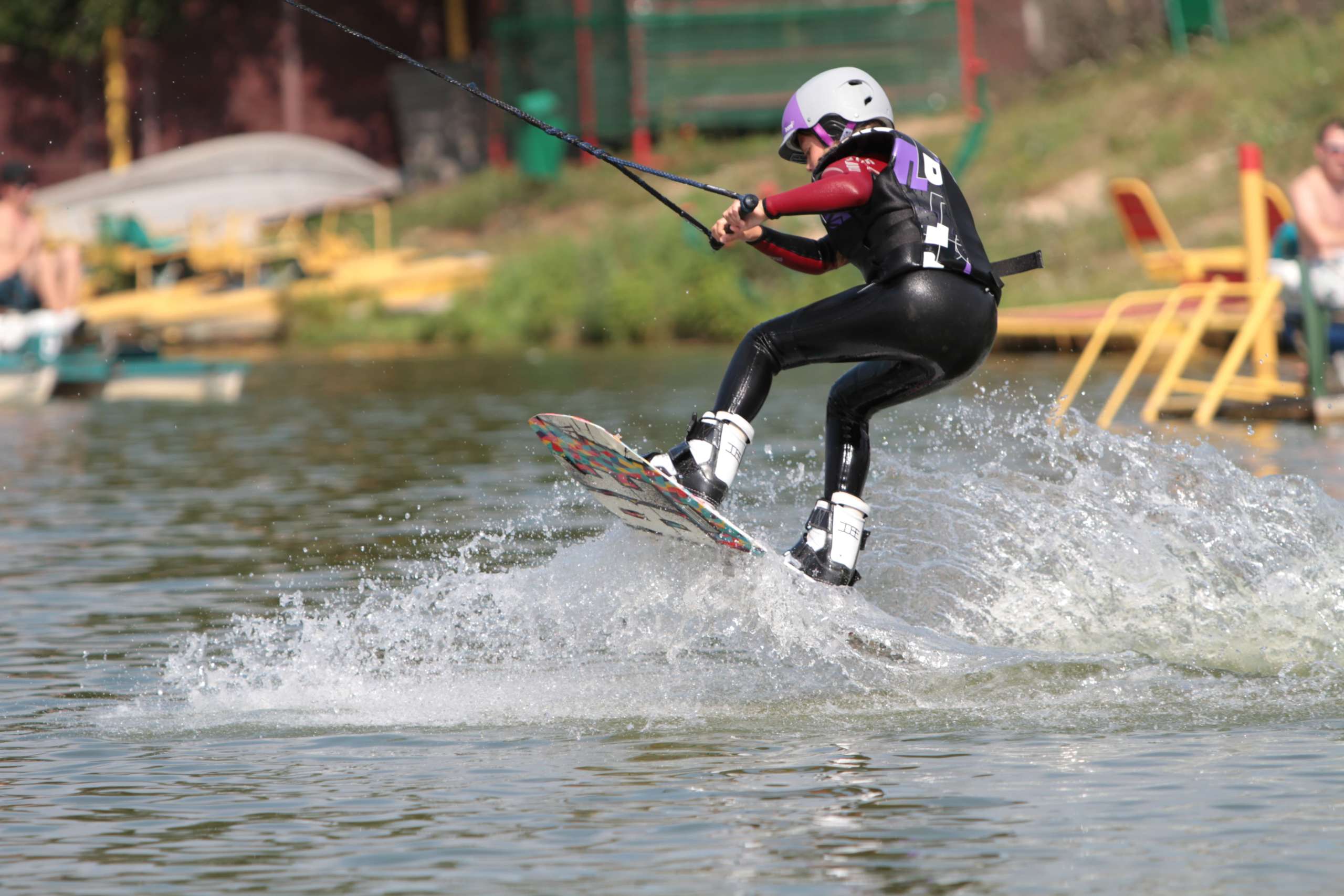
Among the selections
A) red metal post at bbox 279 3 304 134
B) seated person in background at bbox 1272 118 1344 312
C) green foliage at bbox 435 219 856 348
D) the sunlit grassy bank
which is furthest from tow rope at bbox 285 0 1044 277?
red metal post at bbox 279 3 304 134

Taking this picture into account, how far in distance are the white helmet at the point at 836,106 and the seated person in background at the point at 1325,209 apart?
651 centimetres

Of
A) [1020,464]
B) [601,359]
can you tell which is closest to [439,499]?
[1020,464]

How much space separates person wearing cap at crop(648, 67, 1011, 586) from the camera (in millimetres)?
6398

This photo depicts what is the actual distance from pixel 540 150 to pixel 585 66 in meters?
1.40

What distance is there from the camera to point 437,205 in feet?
102

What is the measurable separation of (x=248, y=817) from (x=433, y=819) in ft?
1.44

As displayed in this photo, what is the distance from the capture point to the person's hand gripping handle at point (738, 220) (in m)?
6.30

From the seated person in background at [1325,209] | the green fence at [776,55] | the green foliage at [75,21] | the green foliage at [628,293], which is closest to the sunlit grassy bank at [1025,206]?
the green foliage at [628,293]

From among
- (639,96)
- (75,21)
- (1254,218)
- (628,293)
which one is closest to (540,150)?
(639,96)

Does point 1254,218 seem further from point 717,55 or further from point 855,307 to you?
point 717,55

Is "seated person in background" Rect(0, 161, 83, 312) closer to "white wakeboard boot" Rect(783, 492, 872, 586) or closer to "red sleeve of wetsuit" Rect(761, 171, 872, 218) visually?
"white wakeboard boot" Rect(783, 492, 872, 586)

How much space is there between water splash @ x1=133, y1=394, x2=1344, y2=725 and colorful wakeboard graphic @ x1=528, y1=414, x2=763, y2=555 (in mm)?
125

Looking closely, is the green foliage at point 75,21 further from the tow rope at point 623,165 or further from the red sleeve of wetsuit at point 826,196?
the red sleeve of wetsuit at point 826,196

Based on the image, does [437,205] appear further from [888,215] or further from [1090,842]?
[1090,842]
